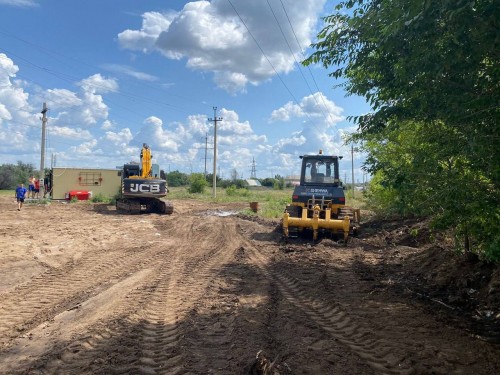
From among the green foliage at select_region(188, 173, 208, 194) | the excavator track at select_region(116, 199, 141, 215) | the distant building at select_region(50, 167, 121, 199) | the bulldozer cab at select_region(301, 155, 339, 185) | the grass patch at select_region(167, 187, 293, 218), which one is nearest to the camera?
the bulldozer cab at select_region(301, 155, 339, 185)

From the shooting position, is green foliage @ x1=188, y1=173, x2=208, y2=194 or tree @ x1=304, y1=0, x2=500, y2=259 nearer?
tree @ x1=304, y1=0, x2=500, y2=259

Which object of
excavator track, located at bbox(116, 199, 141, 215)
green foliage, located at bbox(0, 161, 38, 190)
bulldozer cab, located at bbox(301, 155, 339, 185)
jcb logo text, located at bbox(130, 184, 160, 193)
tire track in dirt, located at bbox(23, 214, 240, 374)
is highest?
green foliage, located at bbox(0, 161, 38, 190)

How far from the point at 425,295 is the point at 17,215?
19.6 m

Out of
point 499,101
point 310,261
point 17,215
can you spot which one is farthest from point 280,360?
point 17,215

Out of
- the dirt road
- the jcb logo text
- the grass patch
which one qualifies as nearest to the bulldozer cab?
the dirt road

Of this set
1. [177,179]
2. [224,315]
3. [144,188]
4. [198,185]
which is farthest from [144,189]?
[177,179]

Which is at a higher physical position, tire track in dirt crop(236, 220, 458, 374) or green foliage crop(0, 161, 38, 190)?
green foliage crop(0, 161, 38, 190)

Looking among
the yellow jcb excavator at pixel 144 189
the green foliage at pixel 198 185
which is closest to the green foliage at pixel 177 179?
the green foliage at pixel 198 185

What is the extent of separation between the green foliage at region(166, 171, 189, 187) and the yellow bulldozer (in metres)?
77.1

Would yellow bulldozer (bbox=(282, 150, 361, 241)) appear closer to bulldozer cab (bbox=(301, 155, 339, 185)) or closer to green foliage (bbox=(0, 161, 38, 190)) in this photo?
bulldozer cab (bbox=(301, 155, 339, 185))

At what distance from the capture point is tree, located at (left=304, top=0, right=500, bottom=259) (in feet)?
12.3

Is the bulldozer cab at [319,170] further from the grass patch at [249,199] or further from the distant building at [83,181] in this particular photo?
the distant building at [83,181]

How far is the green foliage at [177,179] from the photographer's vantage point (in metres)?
91.4

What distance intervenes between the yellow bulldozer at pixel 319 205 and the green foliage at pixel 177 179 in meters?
77.1
